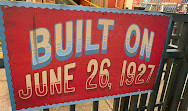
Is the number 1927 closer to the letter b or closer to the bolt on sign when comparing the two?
the bolt on sign

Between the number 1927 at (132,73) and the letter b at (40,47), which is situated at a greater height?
the letter b at (40,47)

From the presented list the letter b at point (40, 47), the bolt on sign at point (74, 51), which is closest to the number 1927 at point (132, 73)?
the bolt on sign at point (74, 51)

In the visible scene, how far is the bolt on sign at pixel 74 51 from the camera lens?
75cm

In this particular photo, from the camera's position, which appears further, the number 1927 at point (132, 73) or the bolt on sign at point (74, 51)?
the number 1927 at point (132, 73)

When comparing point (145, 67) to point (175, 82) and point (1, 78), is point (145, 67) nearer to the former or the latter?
point (175, 82)

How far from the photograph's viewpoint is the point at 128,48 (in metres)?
1.02

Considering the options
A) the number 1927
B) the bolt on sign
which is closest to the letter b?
the bolt on sign

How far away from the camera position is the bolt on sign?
2.47ft

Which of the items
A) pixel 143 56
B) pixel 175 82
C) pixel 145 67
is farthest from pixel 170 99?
pixel 143 56

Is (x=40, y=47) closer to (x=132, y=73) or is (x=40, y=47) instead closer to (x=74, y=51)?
(x=74, y=51)

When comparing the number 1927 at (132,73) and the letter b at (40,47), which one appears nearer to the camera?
the letter b at (40,47)

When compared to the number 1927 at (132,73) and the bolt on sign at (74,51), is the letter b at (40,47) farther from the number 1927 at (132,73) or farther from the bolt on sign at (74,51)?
the number 1927 at (132,73)

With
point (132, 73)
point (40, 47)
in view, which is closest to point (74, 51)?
point (40, 47)

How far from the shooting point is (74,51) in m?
0.88
